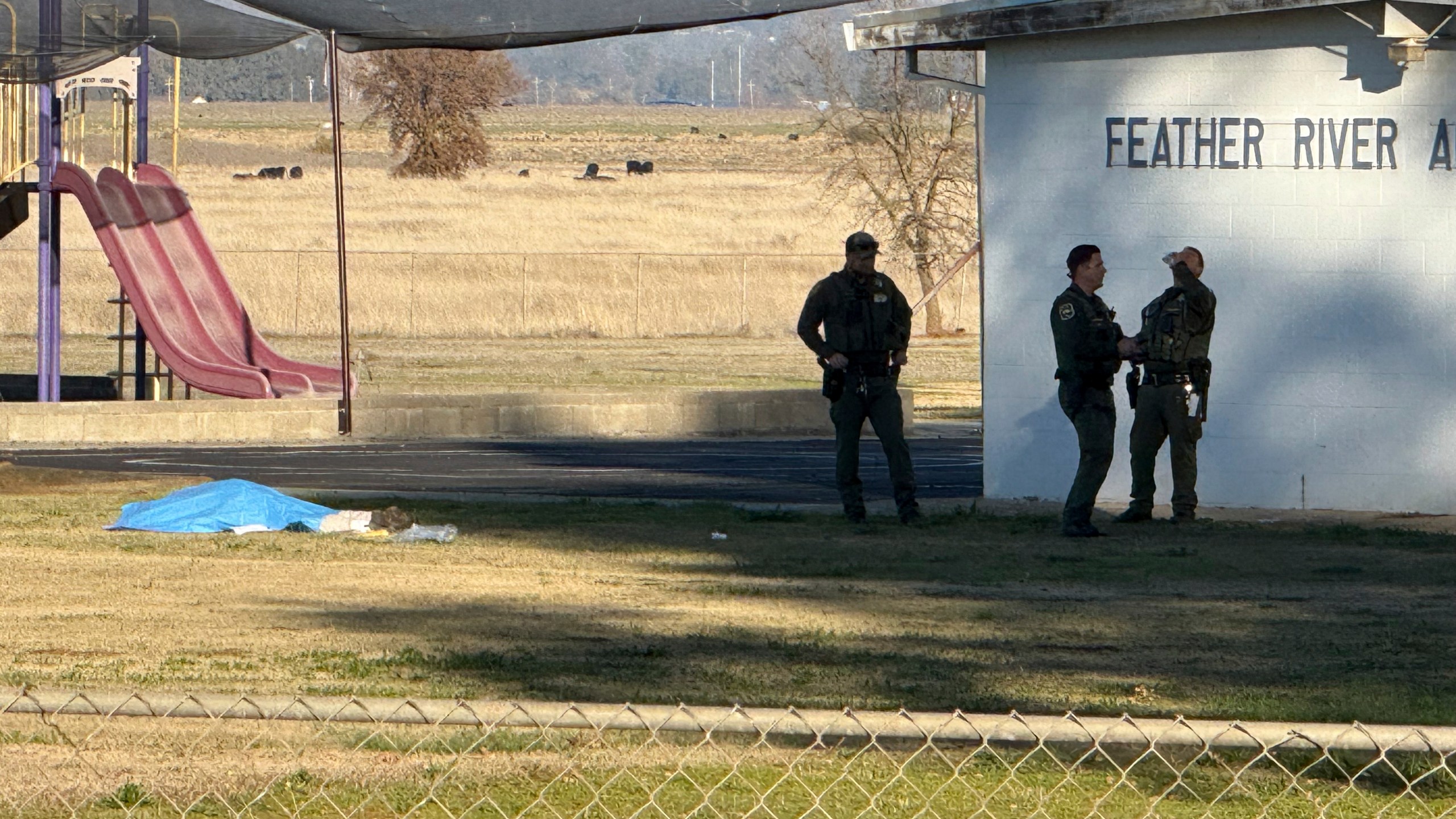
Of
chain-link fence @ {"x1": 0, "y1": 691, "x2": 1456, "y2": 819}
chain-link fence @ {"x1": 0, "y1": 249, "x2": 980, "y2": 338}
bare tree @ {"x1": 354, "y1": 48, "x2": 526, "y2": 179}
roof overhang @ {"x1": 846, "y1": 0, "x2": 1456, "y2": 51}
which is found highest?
bare tree @ {"x1": 354, "y1": 48, "x2": 526, "y2": 179}

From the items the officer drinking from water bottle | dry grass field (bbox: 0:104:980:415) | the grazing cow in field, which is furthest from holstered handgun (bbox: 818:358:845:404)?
the grazing cow in field

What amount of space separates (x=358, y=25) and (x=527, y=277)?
27403mm

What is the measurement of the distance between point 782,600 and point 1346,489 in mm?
5753

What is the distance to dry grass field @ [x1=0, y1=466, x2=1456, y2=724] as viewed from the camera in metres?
8.30

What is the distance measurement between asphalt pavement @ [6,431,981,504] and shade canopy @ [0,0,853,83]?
364 cm

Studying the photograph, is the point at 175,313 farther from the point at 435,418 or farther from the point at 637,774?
the point at 637,774

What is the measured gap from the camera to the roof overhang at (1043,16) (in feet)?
47.0

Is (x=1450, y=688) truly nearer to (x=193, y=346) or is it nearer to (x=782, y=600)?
(x=782, y=600)

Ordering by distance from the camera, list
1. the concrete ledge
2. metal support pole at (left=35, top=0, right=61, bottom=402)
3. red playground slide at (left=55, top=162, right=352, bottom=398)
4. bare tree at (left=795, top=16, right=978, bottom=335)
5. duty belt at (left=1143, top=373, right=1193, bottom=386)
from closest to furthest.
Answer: duty belt at (left=1143, top=373, right=1193, bottom=386), the concrete ledge, metal support pole at (left=35, top=0, right=61, bottom=402), red playground slide at (left=55, top=162, right=352, bottom=398), bare tree at (left=795, top=16, right=978, bottom=335)

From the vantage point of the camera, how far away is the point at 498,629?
9758mm

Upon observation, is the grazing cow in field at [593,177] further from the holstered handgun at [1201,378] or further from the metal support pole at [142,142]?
the holstered handgun at [1201,378]

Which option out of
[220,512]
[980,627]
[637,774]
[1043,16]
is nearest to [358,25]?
[220,512]

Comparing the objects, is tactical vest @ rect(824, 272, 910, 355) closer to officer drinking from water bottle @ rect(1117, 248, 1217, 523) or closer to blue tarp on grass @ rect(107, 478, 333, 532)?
officer drinking from water bottle @ rect(1117, 248, 1217, 523)

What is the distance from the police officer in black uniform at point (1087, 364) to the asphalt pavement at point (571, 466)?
2.90 m
